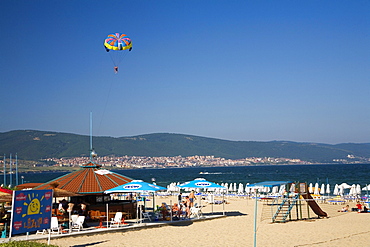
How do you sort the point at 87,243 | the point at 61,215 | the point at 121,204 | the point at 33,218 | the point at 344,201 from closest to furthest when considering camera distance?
the point at 33,218 → the point at 87,243 → the point at 61,215 → the point at 121,204 → the point at 344,201

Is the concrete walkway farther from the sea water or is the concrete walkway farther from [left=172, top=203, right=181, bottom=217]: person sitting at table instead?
the sea water

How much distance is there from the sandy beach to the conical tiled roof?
8.66ft

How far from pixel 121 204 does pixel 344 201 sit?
62.9 ft

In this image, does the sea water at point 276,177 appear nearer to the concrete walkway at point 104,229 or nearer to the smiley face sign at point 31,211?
the concrete walkway at point 104,229

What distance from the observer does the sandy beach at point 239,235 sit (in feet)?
46.2

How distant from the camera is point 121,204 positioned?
62.6ft

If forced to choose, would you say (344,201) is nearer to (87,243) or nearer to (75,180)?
(75,180)

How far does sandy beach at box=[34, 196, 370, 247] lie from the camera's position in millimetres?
14078

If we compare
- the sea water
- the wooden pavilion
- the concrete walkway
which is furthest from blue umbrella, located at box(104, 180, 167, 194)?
the sea water

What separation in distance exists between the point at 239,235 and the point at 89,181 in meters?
6.51

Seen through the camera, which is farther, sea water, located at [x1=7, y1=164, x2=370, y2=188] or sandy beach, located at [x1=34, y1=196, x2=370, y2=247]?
sea water, located at [x1=7, y1=164, x2=370, y2=188]

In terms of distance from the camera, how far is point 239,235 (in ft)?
51.6

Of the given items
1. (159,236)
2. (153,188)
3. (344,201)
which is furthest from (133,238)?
(344,201)

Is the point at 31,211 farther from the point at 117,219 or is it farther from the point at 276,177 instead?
the point at 276,177
